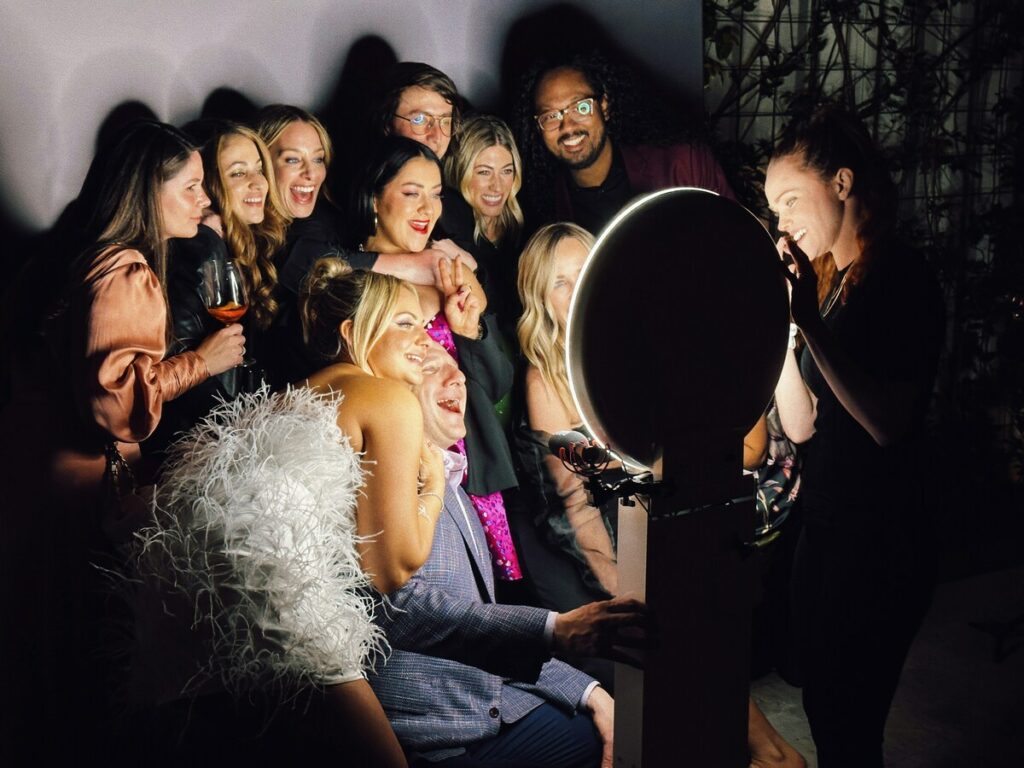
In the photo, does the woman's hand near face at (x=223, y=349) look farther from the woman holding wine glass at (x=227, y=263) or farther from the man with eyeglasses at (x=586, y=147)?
the man with eyeglasses at (x=586, y=147)

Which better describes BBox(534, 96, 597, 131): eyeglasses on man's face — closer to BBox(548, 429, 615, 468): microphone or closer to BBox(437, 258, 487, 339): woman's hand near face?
BBox(437, 258, 487, 339): woman's hand near face

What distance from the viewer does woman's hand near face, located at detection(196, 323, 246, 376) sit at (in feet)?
6.64

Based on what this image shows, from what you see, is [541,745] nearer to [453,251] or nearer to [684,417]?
[684,417]

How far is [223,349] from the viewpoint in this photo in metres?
2.05

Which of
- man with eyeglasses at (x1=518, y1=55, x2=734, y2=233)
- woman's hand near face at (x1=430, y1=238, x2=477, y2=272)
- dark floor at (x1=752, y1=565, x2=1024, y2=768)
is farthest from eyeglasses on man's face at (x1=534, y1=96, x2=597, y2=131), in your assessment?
dark floor at (x1=752, y1=565, x2=1024, y2=768)

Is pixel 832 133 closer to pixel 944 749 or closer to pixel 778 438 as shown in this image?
pixel 778 438

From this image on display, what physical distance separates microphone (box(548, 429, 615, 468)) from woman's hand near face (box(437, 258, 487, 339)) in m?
0.61

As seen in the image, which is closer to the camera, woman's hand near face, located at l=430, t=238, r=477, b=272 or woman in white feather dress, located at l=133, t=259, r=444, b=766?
woman in white feather dress, located at l=133, t=259, r=444, b=766

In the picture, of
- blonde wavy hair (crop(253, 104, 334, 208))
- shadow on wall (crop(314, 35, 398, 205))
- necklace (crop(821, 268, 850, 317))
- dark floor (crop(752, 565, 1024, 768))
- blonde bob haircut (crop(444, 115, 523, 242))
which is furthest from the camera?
dark floor (crop(752, 565, 1024, 768))

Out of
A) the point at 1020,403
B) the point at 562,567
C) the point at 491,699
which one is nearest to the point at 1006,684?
the point at 1020,403

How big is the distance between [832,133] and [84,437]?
2251 mm

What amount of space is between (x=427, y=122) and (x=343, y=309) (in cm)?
53

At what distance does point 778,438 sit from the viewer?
10.7 feet

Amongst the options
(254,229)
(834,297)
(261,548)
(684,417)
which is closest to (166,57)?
(254,229)
